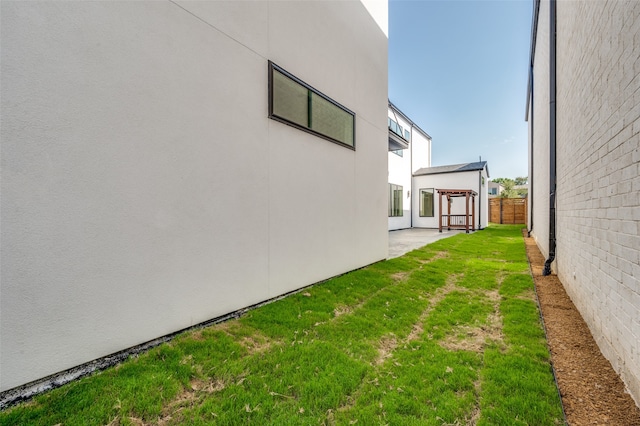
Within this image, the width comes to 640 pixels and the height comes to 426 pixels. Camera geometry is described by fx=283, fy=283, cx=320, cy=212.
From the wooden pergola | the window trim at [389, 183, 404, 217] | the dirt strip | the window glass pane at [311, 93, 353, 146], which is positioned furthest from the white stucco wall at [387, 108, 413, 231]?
the dirt strip

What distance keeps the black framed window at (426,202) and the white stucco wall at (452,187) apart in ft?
0.65

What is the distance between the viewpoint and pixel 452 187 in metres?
16.9

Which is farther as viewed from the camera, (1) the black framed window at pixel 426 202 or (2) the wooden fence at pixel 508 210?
(2) the wooden fence at pixel 508 210

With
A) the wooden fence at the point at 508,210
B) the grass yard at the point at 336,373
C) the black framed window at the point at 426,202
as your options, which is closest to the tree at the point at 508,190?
the wooden fence at the point at 508,210

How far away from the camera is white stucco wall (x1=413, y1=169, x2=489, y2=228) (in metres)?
16.6

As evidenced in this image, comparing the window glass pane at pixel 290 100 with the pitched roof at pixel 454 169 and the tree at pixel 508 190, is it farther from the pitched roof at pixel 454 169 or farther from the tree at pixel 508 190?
the tree at pixel 508 190

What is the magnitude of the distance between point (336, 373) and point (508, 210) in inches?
948

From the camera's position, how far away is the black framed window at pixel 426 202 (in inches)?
682

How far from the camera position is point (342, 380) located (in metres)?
2.13

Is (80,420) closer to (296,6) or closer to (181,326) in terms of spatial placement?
(181,326)

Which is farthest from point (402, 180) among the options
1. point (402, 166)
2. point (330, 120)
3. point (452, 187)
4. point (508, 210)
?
point (330, 120)

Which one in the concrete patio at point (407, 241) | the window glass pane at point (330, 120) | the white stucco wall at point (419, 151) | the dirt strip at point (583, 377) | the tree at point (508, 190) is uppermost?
the white stucco wall at point (419, 151)

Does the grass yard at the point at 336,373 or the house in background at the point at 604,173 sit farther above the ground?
the house in background at the point at 604,173

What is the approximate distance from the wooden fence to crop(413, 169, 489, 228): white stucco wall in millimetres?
5241
